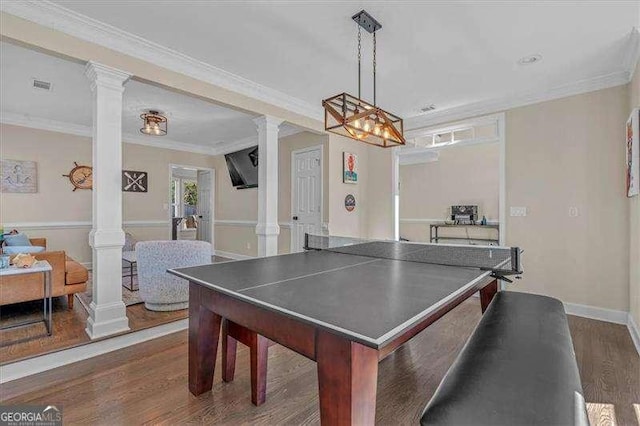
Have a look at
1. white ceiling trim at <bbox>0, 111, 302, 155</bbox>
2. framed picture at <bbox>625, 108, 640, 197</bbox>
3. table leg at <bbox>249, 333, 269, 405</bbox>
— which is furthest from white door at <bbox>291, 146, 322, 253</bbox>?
framed picture at <bbox>625, 108, 640, 197</bbox>

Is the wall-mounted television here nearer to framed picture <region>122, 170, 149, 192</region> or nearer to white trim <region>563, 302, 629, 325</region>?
framed picture <region>122, 170, 149, 192</region>

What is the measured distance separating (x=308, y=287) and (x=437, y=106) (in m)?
3.76

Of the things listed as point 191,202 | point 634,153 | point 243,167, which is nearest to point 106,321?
point 243,167

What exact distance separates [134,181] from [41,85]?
8.56ft

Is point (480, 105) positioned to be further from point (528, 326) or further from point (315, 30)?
point (528, 326)

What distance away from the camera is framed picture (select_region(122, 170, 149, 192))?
594 cm

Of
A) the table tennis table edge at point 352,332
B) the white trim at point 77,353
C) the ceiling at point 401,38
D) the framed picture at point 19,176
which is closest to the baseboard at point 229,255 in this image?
the framed picture at point 19,176

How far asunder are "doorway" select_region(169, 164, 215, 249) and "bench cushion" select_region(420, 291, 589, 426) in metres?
6.55

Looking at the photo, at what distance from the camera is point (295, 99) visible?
13.3 feet

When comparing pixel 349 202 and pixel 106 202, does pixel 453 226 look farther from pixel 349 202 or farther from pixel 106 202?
pixel 106 202

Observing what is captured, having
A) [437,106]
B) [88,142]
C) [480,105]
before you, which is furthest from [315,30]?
[88,142]

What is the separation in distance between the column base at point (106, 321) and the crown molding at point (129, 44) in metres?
2.22

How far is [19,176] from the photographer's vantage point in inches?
190

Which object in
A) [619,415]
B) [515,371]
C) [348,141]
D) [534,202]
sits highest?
[348,141]
